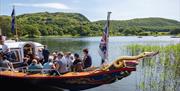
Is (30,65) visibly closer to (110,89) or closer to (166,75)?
(110,89)

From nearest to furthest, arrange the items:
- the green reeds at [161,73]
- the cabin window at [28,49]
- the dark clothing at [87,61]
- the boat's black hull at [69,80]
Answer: the boat's black hull at [69,80] → the dark clothing at [87,61] → the cabin window at [28,49] → the green reeds at [161,73]

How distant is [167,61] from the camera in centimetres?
2539

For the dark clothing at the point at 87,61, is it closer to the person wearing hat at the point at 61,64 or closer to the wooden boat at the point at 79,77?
the wooden boat at the point at 79,77

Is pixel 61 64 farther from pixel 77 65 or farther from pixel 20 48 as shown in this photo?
pixel 20 48

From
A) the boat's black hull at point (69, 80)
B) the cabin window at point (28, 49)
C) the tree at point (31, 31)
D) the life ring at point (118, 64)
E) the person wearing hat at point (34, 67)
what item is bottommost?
Answer: the tree at point (31, 31)

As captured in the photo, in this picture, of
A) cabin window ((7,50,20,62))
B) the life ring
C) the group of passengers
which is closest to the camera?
the life ring

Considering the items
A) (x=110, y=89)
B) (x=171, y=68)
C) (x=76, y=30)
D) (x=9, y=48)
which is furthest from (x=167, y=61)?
(x=76, y=30)

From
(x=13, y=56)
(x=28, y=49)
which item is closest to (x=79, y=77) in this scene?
(x=13, y=56)

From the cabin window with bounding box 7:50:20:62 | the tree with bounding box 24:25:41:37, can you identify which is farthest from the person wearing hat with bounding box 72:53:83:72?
the tree with bounding box 24:25:41:37

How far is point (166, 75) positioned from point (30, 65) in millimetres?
9427

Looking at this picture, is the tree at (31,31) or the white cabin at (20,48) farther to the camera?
the tree at (31,31)

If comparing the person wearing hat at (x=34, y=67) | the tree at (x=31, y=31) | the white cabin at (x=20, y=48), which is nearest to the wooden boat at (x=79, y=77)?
the person wearing hat at (x=34, y=67)

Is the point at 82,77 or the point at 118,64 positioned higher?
the point at 118,64

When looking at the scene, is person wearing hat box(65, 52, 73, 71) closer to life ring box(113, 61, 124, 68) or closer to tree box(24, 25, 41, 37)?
life ring box(113, 61, 124, 68)
